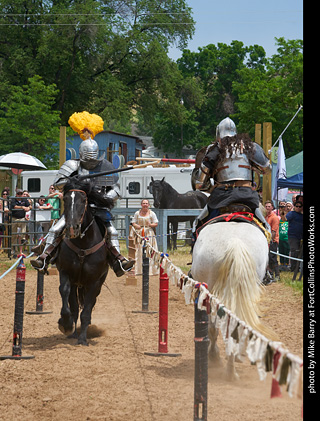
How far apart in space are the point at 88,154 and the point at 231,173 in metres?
2.49

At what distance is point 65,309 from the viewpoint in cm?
848

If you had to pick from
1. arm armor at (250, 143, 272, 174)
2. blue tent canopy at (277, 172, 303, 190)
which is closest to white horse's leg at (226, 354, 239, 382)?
arm armor at (250, 143, 272, 174)

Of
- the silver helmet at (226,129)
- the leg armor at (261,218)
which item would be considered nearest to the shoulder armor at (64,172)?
the silver helmet at (226,129)

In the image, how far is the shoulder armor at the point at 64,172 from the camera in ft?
29.5

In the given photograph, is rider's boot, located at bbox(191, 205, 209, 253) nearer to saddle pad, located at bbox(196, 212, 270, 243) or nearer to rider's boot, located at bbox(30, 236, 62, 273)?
saddle pad, located at bbox(196, 212, 270, 243)

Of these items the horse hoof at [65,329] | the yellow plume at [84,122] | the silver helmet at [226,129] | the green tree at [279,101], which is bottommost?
the horse hoof at [65,329]

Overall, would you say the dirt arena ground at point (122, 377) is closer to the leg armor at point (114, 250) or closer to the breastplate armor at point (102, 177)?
the leg armor at point (114, 250)

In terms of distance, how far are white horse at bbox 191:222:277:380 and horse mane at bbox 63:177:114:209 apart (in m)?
2.29

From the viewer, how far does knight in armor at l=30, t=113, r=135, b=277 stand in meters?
8.84

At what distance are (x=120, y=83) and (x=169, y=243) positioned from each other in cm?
2321

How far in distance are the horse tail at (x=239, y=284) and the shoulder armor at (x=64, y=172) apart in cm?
334

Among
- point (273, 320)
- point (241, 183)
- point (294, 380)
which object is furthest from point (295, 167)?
point (294, 380)

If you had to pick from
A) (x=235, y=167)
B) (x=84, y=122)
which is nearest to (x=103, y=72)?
(x=84, y=122)

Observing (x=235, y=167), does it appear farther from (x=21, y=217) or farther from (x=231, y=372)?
(x=21, y=217)
